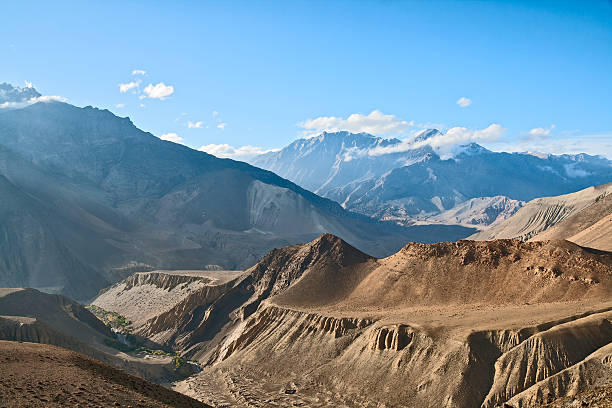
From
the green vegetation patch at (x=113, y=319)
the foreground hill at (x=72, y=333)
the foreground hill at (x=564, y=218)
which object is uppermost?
the foreground hill at (x=564, y=218)

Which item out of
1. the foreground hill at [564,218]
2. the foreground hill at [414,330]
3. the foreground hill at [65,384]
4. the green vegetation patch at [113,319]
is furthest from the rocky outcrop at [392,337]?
the foreground hill at [564,218]

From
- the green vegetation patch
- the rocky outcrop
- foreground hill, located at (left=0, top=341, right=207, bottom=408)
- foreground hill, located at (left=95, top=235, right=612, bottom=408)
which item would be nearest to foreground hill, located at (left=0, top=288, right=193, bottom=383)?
foreground hill, located at (left=95, top=235, right=612, bottom=408)

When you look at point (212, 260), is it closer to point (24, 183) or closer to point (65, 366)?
point (24, 183)

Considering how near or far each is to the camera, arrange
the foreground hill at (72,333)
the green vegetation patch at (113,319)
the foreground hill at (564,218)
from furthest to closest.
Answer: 1. the foreground hill at (564,218)
2. the green vegetation patch at (113,319)
3. the foreground hill at (72,333)

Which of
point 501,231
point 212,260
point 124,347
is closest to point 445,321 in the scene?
point 124,347

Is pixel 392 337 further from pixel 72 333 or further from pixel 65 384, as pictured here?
pixel 72 333

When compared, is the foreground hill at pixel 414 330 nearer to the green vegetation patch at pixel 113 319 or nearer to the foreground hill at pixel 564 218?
the green vegetation patch at pixel 113 319

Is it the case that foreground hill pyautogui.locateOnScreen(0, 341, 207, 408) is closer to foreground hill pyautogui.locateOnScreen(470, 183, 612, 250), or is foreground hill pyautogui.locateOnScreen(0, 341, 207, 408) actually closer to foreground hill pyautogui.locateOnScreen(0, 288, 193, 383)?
foreground hill pyautogui.locateOnScreen(0, 288, 193, 383)
